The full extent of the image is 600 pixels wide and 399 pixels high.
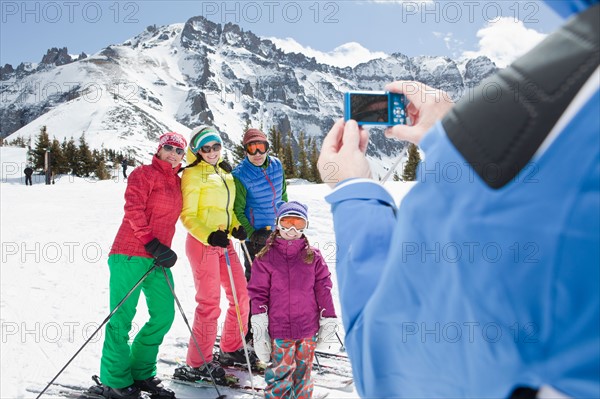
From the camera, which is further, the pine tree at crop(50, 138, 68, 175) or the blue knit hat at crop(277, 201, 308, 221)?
the pine tree at crop(50, 138, 68, 175)

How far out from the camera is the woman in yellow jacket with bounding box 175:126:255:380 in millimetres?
4387

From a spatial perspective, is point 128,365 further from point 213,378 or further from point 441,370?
point 441,370

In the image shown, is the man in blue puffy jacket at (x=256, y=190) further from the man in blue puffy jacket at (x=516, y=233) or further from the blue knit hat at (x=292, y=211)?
the man in blue puffy jacket at (x=516, y=233)

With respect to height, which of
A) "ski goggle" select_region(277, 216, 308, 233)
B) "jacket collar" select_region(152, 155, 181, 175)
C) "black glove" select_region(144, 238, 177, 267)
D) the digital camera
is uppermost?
"jacket collar" select_region(152, 155, 181, 175)

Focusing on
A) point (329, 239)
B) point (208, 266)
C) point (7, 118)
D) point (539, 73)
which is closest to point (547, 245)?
point (539, 73)

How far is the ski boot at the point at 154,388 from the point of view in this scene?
4027 mm

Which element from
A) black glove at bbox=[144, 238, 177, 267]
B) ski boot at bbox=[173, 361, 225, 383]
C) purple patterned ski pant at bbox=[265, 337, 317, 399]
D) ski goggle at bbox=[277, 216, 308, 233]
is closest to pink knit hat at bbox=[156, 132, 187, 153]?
black glove at bbox=[144, 238, 177, 267]

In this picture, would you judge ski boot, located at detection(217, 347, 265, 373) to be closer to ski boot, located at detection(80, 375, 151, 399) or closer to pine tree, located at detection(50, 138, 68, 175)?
ski boot, located at detection(80, 375, 151, 399)

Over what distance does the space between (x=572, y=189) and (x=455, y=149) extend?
0.33 ft

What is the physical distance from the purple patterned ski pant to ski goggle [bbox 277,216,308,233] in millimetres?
917

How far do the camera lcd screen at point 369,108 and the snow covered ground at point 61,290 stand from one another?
3.64 meters

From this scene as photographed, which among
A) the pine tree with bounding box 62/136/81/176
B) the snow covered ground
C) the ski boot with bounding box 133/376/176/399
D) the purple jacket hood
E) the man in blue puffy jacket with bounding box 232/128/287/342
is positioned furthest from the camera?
the pine tree with bounding box 62/136/81/176

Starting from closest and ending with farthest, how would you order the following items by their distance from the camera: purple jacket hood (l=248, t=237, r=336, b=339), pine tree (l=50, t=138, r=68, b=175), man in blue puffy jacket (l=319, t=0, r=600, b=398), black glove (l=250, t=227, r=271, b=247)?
1. man in blue puffy jacket (l=319, t=0, r=600, b=398)
2. purple jacket hood (l=248, t=237, r=336, b=339)
3. black glove (l=250, t=227, r=271, b=247)
4. pine tree (l=50, t=138, r=68, b=175)

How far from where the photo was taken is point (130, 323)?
4039 mm
